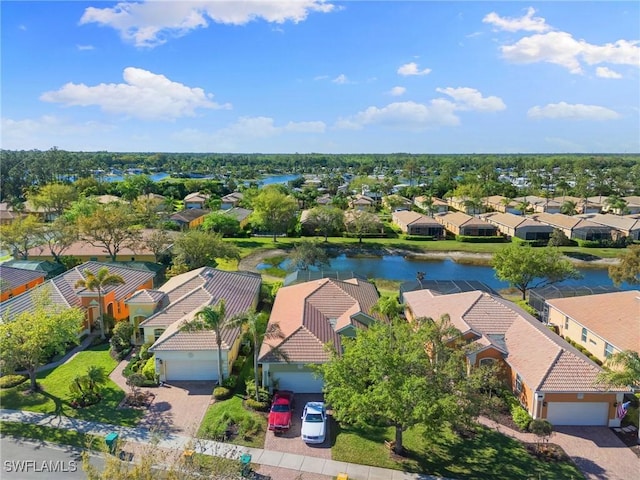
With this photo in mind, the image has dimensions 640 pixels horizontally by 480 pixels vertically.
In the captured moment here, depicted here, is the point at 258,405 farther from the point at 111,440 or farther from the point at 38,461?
the point at 38,461

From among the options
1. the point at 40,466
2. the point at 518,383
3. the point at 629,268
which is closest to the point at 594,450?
the point at 518,383

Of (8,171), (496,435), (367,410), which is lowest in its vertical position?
(496,435)

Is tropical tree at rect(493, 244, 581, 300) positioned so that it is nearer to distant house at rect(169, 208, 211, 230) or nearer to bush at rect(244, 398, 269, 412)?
bush at rect(244, 398, 269, 412)

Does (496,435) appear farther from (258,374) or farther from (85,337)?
(85,337)

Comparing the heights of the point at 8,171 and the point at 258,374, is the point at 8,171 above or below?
above

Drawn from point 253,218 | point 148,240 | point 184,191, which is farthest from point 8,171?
point 148,240

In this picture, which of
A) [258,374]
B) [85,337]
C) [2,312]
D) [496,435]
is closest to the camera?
[496,435]

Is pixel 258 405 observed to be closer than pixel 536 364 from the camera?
Yes
